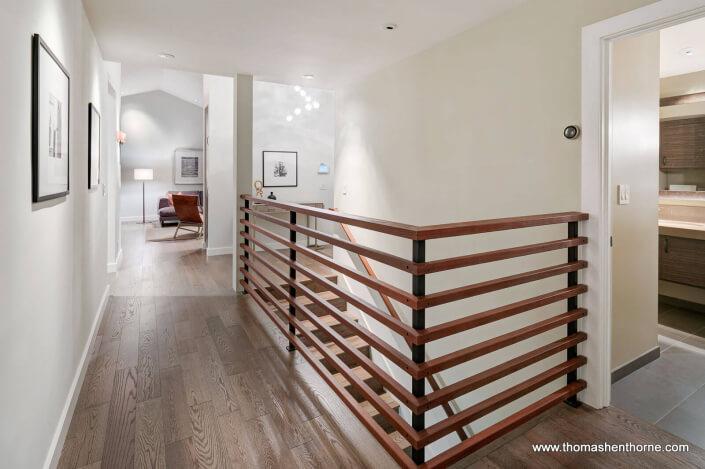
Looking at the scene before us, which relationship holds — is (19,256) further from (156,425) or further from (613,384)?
(613,384)

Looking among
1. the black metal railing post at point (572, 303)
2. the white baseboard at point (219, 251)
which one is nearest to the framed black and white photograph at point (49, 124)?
the black metal railing post at point (572, 303)

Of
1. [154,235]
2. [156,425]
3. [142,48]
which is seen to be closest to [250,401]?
[156,425]

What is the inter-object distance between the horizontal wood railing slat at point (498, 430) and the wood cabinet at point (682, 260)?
8.40 feet

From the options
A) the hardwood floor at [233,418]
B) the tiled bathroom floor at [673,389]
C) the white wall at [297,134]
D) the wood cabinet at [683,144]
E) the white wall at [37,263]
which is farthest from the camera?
the white wall at [297,134]

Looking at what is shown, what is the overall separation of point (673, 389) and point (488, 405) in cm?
158

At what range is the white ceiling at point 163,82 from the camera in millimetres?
8531

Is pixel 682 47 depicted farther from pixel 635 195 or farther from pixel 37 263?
pixel 37 263

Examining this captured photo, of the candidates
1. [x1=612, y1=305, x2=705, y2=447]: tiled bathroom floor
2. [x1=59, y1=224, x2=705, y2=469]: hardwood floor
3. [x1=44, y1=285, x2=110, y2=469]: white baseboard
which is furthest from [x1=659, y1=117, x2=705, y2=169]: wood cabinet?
[x1=44, y1=285, x2=110, y2=469]: white baseboard

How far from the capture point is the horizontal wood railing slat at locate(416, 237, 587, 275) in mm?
1464

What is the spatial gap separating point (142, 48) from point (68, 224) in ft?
6.64

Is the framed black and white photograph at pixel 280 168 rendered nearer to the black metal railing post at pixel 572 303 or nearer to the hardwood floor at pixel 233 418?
the hardwood floor at pixel 233 418

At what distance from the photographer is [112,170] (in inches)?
207

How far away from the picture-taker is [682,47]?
10.8 ft

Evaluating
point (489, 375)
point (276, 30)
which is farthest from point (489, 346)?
point (276, 30)
